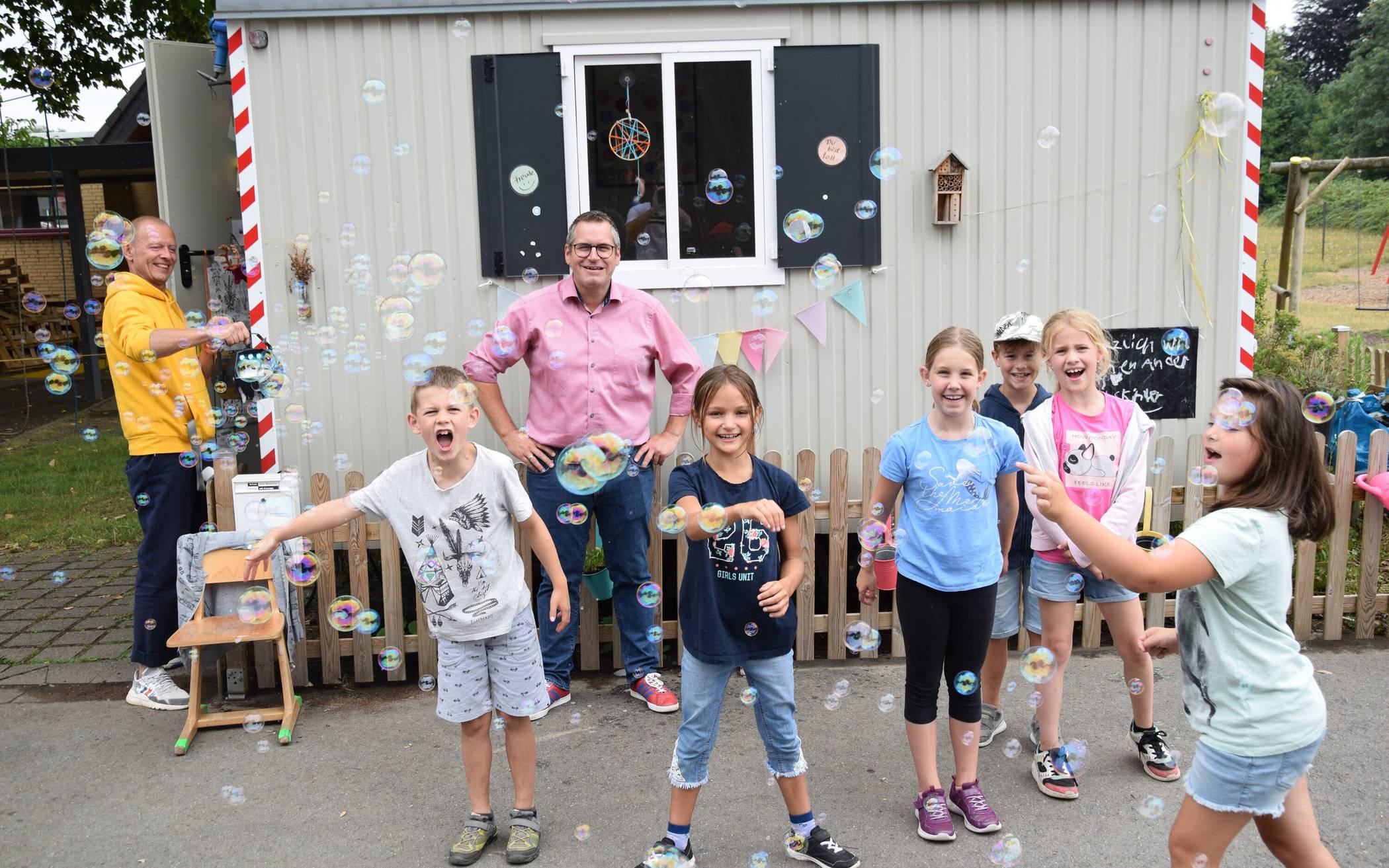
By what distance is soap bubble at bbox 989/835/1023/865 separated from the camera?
10.9 feet

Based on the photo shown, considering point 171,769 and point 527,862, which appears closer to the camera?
point 527,862

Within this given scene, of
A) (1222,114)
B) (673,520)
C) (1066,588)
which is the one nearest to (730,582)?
(673,520)

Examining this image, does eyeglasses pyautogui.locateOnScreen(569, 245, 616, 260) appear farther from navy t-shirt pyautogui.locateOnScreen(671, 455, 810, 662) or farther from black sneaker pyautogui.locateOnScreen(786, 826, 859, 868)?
black sneaker pyautogui.locateOnScreen(786, 826, 859, 868)

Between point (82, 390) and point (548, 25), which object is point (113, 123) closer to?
point (82, 390)

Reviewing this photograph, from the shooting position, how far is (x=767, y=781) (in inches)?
156

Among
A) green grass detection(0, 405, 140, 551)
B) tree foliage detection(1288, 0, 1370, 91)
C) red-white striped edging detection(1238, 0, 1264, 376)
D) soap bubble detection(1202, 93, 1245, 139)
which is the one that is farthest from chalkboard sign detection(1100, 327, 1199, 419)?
tree foliage detection(1288, 0, 1370, 91)

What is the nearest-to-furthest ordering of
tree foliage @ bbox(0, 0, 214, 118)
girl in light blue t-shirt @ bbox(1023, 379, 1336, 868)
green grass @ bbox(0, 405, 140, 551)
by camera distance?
girl in light blue t-shirt @ bbox(1023, 379, 1336, 868) < green grass @ bbox(0, 405, 140, 551) < tree foliage @ bbox(0, 0, 214, 118)

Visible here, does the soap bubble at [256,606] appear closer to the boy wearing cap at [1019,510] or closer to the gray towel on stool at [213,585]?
the gray towel on stool at [213,585]

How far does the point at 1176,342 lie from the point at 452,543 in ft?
14.1

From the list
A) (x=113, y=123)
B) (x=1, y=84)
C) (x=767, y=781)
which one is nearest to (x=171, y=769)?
(x=767, y=781)

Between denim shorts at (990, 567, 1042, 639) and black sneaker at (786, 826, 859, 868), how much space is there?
113 centimetres

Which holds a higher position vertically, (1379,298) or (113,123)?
(113,123)

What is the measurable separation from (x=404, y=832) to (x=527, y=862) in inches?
20.2

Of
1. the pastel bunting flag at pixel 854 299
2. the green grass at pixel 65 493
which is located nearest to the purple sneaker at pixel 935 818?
the pastel bunting flag at pixel 854 299
